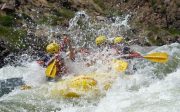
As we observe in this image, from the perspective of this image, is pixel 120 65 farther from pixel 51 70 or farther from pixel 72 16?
pixel 72 16

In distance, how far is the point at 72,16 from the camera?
78.6ft

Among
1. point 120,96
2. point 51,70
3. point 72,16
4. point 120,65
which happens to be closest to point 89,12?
point 72,16

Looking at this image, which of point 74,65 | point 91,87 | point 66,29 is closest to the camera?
point 91,87

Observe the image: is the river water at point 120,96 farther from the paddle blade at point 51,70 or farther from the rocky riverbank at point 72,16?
the rocky riverbank at point 72,16

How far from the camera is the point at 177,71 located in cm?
1309

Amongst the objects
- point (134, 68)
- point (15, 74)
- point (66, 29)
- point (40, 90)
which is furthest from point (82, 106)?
point (66, 29)

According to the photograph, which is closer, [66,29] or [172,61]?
[172,61]

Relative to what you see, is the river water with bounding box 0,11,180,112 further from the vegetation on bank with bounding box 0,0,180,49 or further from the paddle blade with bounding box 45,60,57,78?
the vegetation on bank with bounding box 0,0,180,49

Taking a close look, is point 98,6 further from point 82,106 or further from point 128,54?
point 82,106

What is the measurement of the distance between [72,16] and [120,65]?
12.4m

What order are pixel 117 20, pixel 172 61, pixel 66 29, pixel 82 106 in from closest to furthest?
pixel 82 106, pixel 172 61, pixel 66 29, pixel 117 20

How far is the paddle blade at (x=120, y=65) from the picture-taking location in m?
11.8

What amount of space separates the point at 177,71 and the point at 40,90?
14.0ft

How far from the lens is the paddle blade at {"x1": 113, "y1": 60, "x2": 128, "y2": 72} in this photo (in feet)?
38.8
